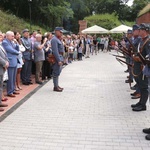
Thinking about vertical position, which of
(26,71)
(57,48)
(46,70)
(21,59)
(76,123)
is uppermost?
(57,48)

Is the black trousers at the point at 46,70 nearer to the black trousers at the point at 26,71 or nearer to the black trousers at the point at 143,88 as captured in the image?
the black trousers at the point at 26,71

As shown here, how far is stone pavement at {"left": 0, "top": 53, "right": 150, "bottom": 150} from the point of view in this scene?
489cm

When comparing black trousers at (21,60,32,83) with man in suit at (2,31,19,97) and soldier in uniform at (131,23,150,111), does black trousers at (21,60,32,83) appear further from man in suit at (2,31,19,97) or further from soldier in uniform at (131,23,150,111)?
soldier in uniform at (131,23,150,111)

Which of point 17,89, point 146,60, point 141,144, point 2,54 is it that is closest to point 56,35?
point 17,89

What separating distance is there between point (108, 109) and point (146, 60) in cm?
216

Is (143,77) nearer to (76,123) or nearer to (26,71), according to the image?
(76,123)

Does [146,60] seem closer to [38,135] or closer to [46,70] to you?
[38,135]

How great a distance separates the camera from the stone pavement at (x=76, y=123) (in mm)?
4891

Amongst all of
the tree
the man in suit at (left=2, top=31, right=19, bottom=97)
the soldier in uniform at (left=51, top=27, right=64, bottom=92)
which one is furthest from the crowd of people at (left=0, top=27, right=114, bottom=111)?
the tree

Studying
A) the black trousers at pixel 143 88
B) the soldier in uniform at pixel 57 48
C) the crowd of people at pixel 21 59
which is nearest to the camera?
the black trousers at pixel 143 88

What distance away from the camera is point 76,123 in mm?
5980

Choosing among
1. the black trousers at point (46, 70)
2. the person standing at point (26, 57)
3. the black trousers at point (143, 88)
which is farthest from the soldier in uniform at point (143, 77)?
the black trousers at point (46, 70)

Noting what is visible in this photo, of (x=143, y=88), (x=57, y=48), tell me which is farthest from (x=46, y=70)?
(x=143, y=88)

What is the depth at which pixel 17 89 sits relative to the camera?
8.91m
